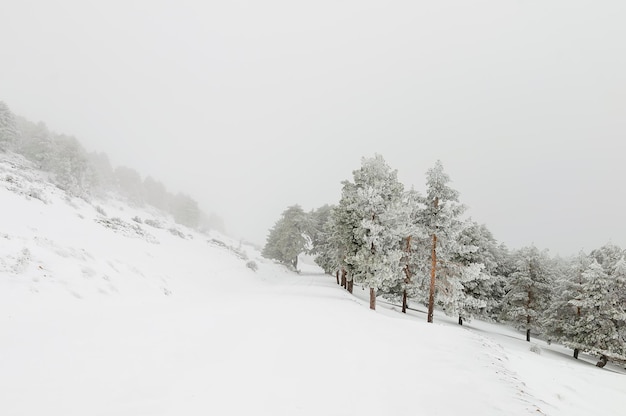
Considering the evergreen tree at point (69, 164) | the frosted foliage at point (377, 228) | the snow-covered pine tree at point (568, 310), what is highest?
the evergreen tree at point (69, 164)

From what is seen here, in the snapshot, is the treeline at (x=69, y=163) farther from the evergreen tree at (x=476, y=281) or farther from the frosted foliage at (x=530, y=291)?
the frosted foliage at (x=530, y=291)

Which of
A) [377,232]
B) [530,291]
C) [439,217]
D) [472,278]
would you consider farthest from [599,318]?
[377,232]

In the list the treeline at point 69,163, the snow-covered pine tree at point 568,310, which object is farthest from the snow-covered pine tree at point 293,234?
the snow-covered pine tree at point 568,310

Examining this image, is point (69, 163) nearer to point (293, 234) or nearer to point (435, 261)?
point (293, 234)

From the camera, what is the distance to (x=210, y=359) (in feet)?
22.9

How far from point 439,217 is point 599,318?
15313 mm

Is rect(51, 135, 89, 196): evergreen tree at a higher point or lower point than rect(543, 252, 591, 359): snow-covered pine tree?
higher

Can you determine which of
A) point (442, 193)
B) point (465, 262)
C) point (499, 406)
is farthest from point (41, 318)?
point (465, 262)

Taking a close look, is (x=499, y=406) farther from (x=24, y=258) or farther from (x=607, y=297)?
(x=607, y=297)

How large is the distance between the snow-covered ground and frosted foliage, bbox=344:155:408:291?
23.7 ft

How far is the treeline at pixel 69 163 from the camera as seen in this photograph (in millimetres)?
Answer: 41688

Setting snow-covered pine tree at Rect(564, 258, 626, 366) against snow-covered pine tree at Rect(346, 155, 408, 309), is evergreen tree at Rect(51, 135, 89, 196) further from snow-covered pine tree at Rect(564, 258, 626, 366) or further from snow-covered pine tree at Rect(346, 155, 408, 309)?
snow-covered pine tree at Rect(564, 258, 626, 366)

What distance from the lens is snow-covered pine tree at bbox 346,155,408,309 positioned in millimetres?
21312

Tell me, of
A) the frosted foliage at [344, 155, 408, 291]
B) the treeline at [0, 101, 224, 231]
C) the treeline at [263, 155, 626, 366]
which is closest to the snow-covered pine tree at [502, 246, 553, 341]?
the treeline at [263, 155, 626, 366]
